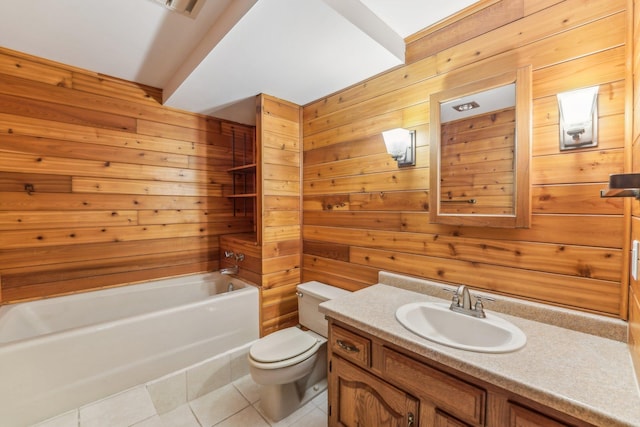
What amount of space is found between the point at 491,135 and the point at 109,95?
287 centimetres

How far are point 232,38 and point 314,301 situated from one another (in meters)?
1.82

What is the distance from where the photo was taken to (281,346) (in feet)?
5.94

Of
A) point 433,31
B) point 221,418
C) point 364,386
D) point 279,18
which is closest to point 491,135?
point 433,31

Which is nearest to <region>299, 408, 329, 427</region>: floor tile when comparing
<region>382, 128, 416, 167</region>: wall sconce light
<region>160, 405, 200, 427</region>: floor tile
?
<region>160, 405, 200, 427</region>: floor tile

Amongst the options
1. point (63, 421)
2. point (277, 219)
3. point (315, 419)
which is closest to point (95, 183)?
point (277, 219)

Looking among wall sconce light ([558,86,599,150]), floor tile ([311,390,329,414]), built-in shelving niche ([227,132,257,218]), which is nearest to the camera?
wall sconce light ([558,86,599,150])

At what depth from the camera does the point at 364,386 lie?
128 centimetres

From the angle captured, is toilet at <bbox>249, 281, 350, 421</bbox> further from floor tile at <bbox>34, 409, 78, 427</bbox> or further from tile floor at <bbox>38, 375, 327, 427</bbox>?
floor tile at <bbox>34, 409, 78, 427</bbox>

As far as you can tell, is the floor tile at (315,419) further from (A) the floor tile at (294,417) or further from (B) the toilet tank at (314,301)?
(B) the toilet tank at (314,301)

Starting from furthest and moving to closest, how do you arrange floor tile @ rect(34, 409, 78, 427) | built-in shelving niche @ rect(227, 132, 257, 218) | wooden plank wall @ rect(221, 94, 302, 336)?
built-in shelving niche @ rect(227, 132, 257, 218), wooden plank wall @ rect(221, 94, 302, 336), floor tile @ rect(34, 409, 78, 427)

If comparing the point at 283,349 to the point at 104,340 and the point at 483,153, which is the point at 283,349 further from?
the point at 483,153

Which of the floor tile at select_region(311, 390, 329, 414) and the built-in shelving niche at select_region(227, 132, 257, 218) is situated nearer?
the floor tile at select_region(311, 390, 329, 414)

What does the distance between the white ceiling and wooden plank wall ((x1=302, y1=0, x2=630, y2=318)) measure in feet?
0.65

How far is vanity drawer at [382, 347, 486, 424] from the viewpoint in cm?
93
